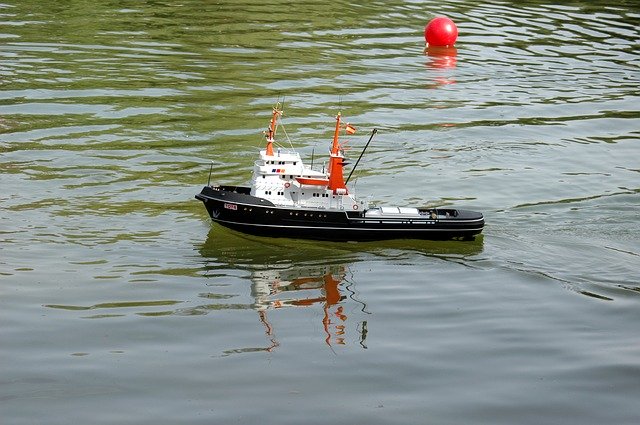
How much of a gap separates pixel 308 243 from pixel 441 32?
113ft

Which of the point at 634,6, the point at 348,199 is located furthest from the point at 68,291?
the point at 634,6

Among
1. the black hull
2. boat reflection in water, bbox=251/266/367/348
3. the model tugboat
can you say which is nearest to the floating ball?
the model tugboat

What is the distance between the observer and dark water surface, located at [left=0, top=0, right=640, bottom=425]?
32.1m

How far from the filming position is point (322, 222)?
4378cm

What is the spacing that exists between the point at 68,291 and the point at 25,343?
14.3 feet

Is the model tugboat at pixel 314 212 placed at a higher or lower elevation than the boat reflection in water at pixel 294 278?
higher

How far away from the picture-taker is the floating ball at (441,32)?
247 feet

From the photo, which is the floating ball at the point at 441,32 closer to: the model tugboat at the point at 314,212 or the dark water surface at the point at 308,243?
the dark water surface at the point at 308,243

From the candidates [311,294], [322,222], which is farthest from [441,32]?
[311,294]

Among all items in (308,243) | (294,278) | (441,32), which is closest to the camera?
(294,278)

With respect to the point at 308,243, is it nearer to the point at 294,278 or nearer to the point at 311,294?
the point at 294,278

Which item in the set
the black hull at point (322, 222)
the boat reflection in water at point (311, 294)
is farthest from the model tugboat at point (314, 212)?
the boat reflection in water at point (311, 294)

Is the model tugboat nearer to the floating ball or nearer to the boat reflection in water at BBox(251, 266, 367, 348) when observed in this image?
the boat reflection in water at BBox(251, 266, 367, 348)

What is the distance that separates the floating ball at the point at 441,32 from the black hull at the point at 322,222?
3307 centimetres
